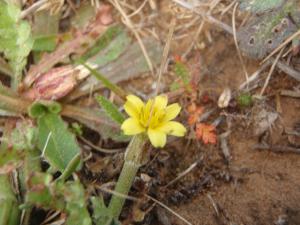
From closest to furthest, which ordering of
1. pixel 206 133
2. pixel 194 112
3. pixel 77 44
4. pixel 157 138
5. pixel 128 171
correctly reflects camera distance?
pixel 157 138, pixel 128 171, pixel 206 133, pixel 194 112, pixel 77 44

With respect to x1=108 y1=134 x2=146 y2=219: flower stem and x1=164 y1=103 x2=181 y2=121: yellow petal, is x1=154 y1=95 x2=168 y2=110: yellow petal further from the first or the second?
x1=108 y1=134 x2=146 y2=219: flower stem

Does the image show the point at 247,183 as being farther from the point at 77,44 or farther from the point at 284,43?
the point at 77,44

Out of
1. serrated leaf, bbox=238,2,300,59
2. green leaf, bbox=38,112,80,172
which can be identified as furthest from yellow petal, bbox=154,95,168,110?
serrated leaf, bbox=238,2,300,59

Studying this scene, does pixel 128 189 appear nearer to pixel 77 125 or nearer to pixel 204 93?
pixel 77 125

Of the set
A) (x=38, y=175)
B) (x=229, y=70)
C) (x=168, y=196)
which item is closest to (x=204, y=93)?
(x=229, y=70)

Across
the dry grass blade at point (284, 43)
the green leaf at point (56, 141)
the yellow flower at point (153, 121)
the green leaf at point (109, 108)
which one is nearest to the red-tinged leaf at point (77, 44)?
the green leaf at point (56, 141)

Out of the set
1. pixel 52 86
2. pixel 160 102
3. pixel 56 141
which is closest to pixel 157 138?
pixel 160 102
